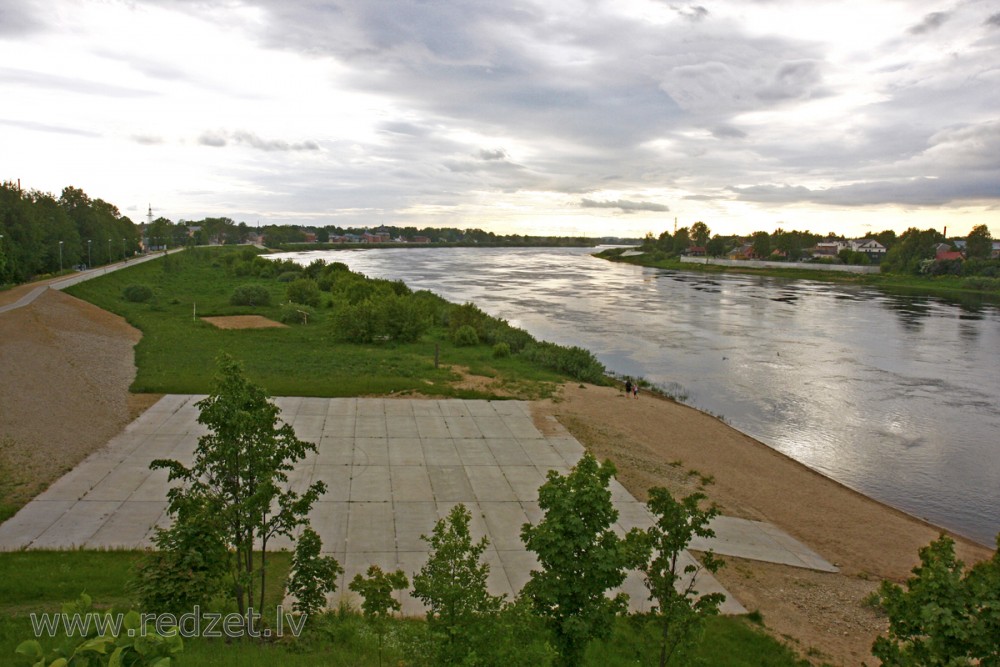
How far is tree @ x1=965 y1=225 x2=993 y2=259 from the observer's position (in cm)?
11069

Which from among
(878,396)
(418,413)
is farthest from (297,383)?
(878,396)

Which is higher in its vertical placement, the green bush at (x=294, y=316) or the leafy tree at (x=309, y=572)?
the leafy tree at (x=309, y=572)

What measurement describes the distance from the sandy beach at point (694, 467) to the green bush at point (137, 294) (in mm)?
20285

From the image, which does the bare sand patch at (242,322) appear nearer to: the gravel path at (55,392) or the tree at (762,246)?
the gravel path at (55,392)

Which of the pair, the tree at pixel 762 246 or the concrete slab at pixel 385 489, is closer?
the concrete slab at pixel 385 489

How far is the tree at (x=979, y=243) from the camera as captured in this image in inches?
4358

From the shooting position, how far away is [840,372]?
3759cm

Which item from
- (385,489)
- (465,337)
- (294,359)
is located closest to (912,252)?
(465,337)

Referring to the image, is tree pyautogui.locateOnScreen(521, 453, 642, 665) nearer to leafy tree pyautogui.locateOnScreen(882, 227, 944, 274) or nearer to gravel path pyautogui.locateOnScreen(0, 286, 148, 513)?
gravel path pyautogui.locateOnScreen(0, 286, 148, 513)

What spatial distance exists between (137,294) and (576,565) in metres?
53.7

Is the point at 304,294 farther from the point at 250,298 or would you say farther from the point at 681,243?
the point at 681,243

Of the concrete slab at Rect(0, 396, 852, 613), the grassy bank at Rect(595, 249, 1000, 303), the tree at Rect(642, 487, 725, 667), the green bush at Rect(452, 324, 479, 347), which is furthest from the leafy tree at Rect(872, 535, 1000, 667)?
the grassy bank at Rect(595, 249, 1000, 303)

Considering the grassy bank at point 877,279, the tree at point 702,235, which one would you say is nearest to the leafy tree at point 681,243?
the tree at point 702,235

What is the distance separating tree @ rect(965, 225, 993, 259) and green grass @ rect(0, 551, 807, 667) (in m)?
128
